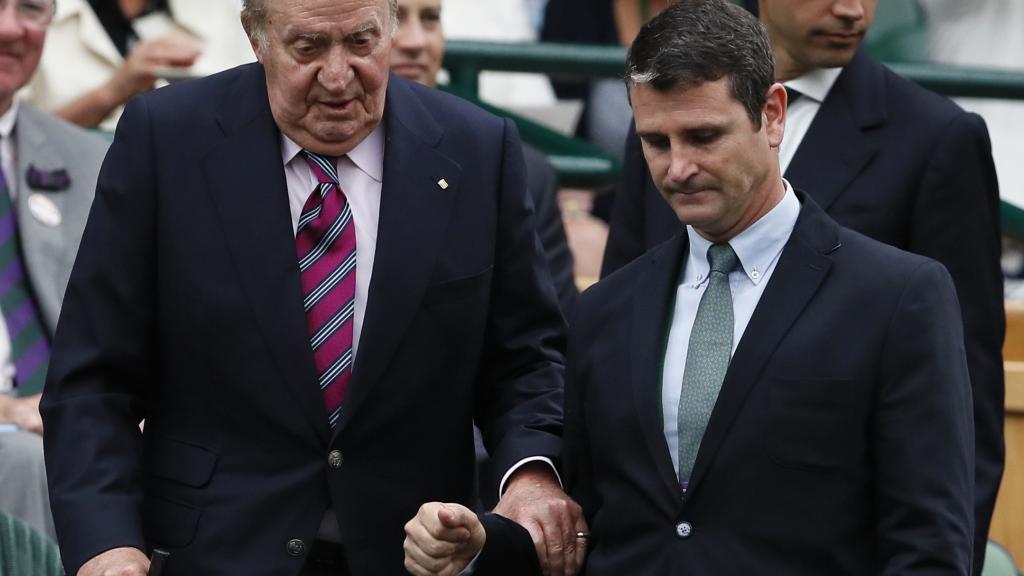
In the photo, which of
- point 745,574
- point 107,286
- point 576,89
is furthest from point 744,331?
point 576,89

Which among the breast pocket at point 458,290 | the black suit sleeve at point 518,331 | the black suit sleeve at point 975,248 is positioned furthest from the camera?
the black suit sleeve at point 975,248

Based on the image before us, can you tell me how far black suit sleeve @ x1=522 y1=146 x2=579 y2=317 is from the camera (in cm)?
552

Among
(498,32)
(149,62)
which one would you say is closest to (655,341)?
(149,62)

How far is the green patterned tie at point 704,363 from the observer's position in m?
3.27

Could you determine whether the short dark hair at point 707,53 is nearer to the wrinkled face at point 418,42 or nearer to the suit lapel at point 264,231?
the suit lapel at point 264,231

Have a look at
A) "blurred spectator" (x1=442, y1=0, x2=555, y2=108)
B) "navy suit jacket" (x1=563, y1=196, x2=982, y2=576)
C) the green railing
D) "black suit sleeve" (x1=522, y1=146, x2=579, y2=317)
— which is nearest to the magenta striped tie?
"navy suit jacket" (x1=563, y1=196, x2=982, y2=576)

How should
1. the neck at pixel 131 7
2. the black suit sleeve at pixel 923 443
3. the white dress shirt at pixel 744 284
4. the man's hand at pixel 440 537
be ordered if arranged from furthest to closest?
the neck at pixel 131 7
the white dress shirt at pixel 744 284
the man's hand at pixel 440 537
the black suit sleeve at pixel 923 443

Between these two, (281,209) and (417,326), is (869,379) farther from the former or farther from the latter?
(281,209)

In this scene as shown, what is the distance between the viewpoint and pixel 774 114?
3.36 m

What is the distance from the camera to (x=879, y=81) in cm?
408

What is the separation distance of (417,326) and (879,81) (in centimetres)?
115

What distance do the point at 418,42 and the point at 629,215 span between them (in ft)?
5.21

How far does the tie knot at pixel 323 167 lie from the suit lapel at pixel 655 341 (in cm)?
59

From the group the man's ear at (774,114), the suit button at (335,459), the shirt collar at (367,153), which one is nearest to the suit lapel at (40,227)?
the shirt collar at (367,153)
